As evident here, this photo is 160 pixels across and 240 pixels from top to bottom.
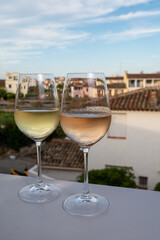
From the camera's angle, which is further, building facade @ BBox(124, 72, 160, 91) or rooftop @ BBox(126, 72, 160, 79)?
rooftop @ BBox(126, 72, 160, 79)

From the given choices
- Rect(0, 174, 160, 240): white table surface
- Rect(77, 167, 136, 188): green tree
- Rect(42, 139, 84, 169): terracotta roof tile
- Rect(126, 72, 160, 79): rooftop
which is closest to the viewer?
Rect(0, 174, 160, 240): white table surface

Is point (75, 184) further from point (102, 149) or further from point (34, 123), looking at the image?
point (102, 149)

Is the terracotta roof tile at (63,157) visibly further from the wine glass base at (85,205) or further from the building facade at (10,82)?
the building facade at (10,82)

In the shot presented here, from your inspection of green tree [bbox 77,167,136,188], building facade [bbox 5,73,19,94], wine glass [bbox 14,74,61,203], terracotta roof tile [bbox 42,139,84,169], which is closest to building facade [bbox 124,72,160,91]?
building facade [bbox 5,73,19,94]

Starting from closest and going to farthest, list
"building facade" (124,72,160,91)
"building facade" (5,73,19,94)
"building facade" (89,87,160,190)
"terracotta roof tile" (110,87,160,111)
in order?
"terracotta roof tile" (110,87,160,111) → "building facade" (89,87,160,190) → "building facade" (124,72,160,91) → "building facade" (5,73,19,94)

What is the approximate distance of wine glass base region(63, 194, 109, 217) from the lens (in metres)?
0.51

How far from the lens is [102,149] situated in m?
10.7

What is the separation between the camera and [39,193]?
2.07 ft

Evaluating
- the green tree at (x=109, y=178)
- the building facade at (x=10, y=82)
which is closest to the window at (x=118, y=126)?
the green tree at (x=109, y=178)

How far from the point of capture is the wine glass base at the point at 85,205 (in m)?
0.51

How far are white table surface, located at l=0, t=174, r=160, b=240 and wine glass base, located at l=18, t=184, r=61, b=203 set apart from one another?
0.7 inches

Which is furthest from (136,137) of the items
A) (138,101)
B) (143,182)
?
(143,182)

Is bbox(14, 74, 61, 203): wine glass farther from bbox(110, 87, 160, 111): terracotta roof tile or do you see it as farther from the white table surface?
bbox(110, 87, 160, 111): terracotta roof tile

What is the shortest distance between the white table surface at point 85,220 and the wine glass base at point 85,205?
14 millimetres
